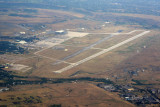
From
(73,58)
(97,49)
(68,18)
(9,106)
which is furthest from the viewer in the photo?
(68,18)

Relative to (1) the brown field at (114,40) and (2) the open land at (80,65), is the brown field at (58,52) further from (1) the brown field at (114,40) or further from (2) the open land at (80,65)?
(1) the brown field at (114,40)

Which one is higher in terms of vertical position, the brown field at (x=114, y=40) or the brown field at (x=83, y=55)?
the brown field at (x=114, y=40)

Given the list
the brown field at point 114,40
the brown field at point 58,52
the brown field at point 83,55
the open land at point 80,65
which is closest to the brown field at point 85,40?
the open land at point 80,65

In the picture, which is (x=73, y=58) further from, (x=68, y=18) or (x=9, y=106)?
(x=68, y=18)

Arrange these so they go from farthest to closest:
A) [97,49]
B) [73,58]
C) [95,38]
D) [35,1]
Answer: [35,1] < [95,38] < [97,49] < [73,58]

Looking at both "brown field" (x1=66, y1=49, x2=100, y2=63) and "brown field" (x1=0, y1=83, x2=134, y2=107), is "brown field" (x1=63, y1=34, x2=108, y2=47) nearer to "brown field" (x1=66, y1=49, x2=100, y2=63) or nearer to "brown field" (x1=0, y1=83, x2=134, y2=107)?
"brown field" (x1=66, y1=49, x2=100, y2=63)

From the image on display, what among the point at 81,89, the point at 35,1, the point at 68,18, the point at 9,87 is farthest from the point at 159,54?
the point at 35,1

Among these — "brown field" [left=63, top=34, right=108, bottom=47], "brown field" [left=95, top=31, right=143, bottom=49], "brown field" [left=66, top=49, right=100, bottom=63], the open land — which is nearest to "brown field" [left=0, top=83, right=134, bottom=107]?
the open land

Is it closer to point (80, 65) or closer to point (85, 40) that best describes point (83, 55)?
point (80, 65)
